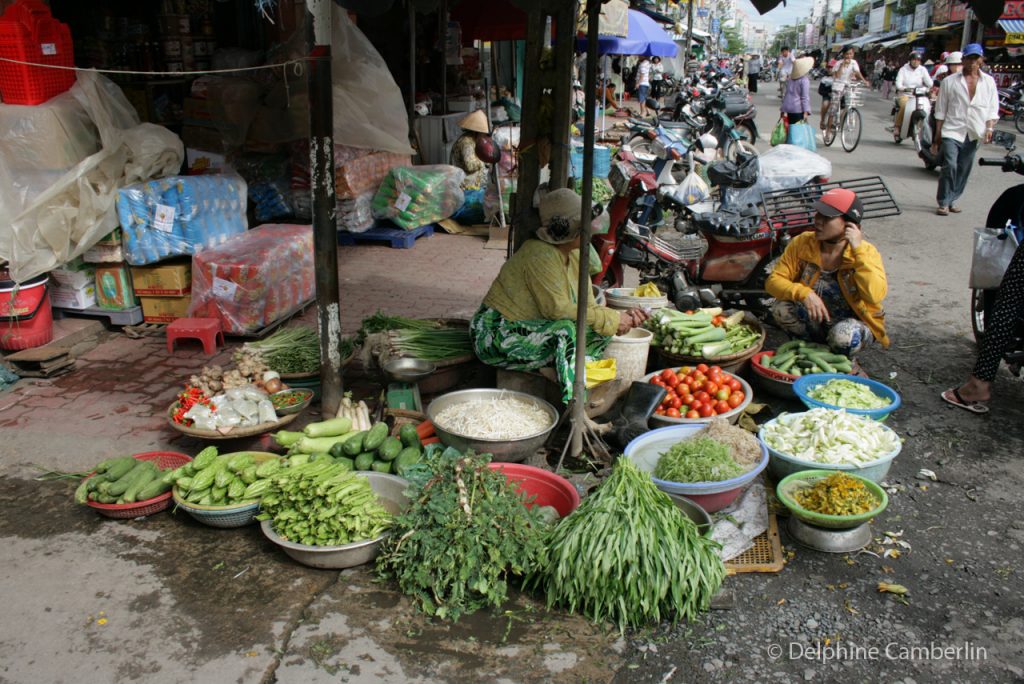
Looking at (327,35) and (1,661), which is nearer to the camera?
(1,661)

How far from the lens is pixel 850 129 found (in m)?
16.9

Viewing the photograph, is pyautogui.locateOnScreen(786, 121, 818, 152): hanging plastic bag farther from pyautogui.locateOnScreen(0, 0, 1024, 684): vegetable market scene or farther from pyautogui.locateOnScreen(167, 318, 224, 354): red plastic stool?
pyautogui.locateOnScreen(167, 318, 224, 354): red plastic stool

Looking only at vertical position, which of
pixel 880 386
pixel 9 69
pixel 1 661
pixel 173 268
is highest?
pixel 9 69

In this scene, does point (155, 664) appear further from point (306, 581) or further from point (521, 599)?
point (521, 599)

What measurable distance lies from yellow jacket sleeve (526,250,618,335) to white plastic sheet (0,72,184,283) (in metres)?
3.64

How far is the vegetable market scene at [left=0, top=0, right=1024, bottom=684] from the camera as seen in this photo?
10.7ft

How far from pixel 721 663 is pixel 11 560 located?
3216 mm

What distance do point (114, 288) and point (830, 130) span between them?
16073mm

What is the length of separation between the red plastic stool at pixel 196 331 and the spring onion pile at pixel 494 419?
245 cm

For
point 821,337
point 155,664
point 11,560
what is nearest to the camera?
point 155,664

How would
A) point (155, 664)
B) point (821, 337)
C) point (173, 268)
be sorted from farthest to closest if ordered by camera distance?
point (173, 268) < point (821, 337) < point (155, 664)

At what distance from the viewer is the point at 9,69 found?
5875 mm

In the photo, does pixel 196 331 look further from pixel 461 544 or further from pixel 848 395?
pixel 848 395

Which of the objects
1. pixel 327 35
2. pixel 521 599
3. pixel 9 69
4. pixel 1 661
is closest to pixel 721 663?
pixel 521 599
